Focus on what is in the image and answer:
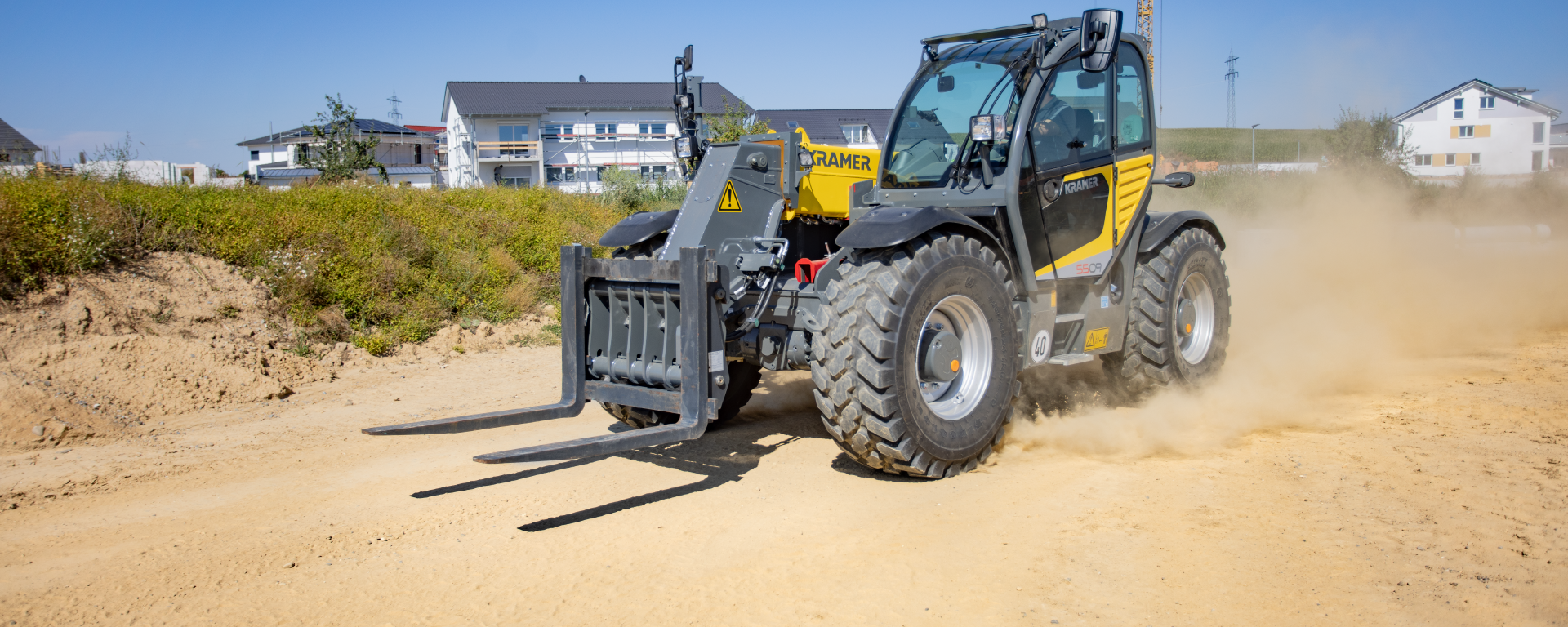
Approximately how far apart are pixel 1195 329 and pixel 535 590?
236 inches

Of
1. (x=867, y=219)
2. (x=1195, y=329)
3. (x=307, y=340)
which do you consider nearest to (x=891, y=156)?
(x=867, y=219)

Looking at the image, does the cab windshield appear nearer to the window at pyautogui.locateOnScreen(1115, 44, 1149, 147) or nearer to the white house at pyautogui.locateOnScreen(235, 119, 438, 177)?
the window at pyautogui.locateOnScreen(1115, 44, 1149, 147)

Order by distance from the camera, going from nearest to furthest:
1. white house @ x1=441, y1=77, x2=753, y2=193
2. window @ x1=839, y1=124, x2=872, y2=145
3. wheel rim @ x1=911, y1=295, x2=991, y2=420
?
wheel rim @ x1=911, y1=295, x2=991, y2=420, white house @ x1=441, y1=77, x2=753, y2=193, window @ x1=839, y1=124, x2=872, y2=145

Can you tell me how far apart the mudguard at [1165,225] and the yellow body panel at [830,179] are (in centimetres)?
220

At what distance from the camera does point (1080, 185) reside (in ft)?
20.4

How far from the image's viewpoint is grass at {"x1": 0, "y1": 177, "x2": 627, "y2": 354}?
29.3 feet

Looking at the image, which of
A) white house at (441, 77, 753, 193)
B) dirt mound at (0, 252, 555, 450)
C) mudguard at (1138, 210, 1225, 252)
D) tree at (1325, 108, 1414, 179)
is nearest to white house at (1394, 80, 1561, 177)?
tree at (1325, 108, 1414, 179)

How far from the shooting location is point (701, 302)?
489cm

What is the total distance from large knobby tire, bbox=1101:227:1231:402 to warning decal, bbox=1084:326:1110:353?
1.17ft

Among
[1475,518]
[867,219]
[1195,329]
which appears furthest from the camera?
[1195,329]

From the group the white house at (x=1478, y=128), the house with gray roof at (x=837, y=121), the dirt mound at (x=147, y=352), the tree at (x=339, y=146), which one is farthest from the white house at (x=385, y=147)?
the white house at (x=1478, y=128)

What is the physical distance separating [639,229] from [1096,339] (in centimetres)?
333

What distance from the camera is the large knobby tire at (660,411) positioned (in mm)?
6059

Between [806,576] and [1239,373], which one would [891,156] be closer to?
[806,576]
